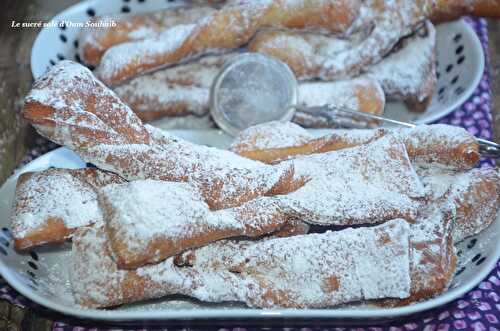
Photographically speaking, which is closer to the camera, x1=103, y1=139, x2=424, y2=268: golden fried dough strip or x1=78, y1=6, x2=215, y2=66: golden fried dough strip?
x1=103, y1=139, x2=424, y2=268: golden fried dough strip

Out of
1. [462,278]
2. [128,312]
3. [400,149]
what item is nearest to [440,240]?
[462,278]

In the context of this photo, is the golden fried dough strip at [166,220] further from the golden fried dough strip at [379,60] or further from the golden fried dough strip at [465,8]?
the golden fried dough strip at [465,8]

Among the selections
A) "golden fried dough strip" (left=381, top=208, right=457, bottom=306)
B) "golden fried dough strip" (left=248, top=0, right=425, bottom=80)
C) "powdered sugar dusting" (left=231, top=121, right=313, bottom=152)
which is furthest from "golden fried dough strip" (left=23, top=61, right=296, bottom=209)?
"golden fried dough strip" (left=248, top=0, right=425, bottom=80)

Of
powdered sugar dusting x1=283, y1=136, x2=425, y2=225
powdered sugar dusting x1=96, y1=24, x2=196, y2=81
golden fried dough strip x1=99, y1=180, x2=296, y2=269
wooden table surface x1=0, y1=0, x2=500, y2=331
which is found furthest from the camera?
powdered sugar dusting x1=96, y1=24, x2=196, y2=81

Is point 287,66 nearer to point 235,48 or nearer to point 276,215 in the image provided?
point 235,48

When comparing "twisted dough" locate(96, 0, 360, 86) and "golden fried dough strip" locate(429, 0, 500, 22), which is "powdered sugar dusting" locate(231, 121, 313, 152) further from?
"golden fried dough strip" locate(429, 0, 500, 22)

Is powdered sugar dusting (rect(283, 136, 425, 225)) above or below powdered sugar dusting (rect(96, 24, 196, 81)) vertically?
below

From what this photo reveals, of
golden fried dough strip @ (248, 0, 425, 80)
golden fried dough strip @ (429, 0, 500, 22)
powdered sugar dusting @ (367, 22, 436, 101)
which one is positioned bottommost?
powdered sugar dusting @ (367, 22, 436, 101)

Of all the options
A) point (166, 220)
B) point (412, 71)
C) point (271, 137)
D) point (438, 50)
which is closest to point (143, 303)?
point (166, 220)
